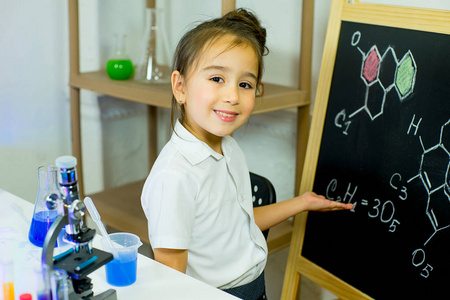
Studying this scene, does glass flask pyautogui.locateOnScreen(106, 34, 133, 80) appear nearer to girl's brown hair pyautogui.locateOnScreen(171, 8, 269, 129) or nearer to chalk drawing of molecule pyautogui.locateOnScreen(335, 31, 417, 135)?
girl's brown hair pyautogui.locateOnScreen(171, 8, 269, 129)

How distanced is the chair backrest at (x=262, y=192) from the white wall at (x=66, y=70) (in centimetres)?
50

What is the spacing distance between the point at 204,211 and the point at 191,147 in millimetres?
153

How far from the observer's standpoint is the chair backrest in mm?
1581

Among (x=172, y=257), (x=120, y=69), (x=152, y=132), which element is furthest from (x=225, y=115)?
(x=152, y=132)

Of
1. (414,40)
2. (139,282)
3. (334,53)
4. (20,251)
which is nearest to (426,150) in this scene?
(414,40)

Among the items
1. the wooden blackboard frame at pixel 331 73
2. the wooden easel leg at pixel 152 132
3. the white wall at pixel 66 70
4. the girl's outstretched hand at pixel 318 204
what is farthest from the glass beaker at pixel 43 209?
the wooden easel leg at pixel 152 132

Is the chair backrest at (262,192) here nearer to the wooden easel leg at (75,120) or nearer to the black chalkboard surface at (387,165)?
the black chalkboard surface at (387,165)

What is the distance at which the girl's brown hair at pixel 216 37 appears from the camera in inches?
50.5

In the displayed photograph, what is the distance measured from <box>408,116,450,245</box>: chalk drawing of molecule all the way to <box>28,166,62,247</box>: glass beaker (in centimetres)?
89

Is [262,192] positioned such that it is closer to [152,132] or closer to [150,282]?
[150,282]

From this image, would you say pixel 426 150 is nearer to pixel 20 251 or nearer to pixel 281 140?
pixel 281 140

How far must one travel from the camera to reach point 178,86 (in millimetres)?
1338

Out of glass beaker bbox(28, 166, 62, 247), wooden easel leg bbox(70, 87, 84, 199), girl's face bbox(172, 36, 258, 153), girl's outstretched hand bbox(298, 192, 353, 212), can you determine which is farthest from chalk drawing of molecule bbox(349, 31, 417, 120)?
wooden easel leg bbox(70, 87, 84, 199)

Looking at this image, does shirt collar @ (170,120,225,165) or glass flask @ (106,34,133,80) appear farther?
glass flask @ (106,34,133,80)
